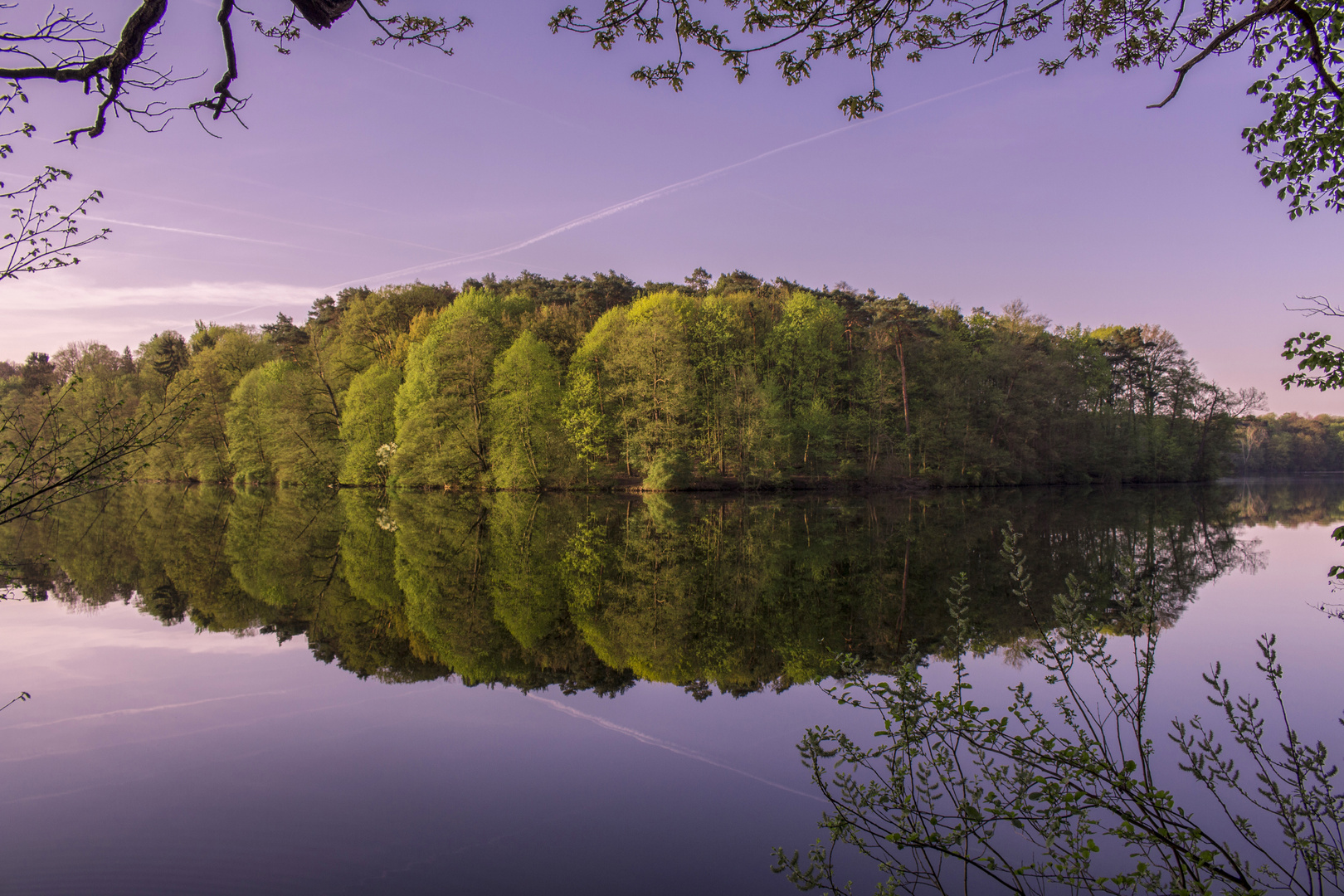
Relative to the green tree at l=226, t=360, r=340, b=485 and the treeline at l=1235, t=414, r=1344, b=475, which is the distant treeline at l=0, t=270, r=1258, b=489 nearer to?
the green tree at l=226, t=360, r=340, b=485

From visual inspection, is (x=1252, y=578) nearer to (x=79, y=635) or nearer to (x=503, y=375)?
(x=79, y=635)

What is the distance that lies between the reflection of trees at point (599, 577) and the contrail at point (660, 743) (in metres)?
0.61

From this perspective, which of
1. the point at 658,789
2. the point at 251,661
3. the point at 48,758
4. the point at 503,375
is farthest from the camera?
the point at 503,375

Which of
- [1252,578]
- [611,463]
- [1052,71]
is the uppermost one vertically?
[1052,71]

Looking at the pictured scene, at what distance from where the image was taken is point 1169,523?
25641 millimetres

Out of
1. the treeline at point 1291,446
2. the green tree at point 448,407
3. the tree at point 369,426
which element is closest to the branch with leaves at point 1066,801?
the green tree at point 448,407

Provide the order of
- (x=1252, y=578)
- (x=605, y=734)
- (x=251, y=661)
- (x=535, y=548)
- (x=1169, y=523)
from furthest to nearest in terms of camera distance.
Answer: (x=1169, y=523)
(x=535, y=548)
(x=1252, y=578)
(x=251, y=661)
(x=605, y=734)

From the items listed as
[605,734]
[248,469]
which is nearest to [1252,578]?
[605,734]

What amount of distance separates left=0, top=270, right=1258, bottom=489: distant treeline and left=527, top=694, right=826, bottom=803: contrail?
110 ft

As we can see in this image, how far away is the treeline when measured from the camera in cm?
10656

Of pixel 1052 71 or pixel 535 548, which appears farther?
pixel 535 548

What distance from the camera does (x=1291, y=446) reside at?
110062 mm

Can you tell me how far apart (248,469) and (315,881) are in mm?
55102

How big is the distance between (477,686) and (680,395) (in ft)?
111
